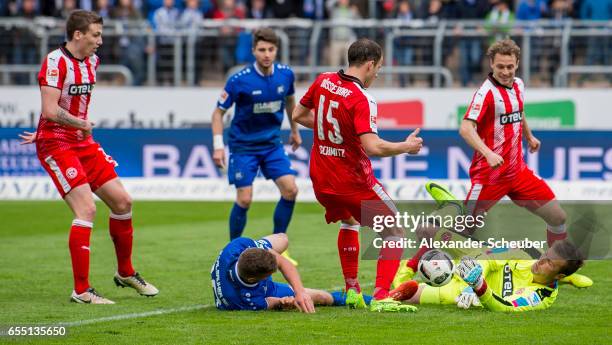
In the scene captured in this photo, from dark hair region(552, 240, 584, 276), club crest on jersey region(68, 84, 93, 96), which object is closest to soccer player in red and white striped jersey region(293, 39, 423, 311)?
dark hair region(552, 240, 584, 276)

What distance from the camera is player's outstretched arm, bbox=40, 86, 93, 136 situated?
948 cm

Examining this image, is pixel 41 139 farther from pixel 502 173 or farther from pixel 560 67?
pixel 560 67

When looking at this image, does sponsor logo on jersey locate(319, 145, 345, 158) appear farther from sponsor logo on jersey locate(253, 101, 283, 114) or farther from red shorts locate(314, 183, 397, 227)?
sponsor logo on jersey locate(253, 101, 283, 114)

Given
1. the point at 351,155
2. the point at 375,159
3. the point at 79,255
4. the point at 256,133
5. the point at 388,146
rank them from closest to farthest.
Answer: the point at 388,146 < the point at 351,155 < the point at 79,255 < the point at 256,133 < the point at 375,159

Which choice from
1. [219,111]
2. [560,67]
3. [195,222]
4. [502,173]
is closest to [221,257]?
[502,173]

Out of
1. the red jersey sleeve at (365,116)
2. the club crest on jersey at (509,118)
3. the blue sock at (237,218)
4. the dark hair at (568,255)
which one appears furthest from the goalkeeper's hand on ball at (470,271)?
the blue sock at (237,218)

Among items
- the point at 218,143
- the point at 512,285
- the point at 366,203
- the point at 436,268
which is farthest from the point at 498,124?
the point at 218,143

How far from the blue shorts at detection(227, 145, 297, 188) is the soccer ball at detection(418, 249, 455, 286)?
4082mm

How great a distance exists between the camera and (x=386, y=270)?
9.01 meters

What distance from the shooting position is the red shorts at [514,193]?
10414 mm

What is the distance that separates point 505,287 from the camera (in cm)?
923

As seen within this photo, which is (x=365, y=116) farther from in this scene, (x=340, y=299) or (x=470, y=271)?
(x=340, y=299)

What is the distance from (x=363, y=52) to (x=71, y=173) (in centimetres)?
275

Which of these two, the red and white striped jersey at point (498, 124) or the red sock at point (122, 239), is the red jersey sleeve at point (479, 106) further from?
the red sock at point (122, 239)
